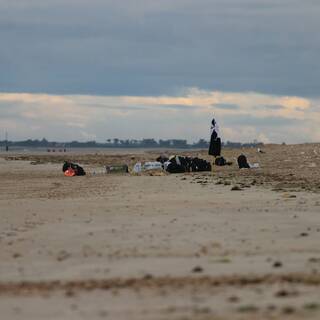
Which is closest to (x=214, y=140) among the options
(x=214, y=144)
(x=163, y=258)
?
(x=214, y=144)

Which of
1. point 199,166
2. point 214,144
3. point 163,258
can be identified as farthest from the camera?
point 214,144

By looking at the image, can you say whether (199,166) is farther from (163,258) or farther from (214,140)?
(163,258)

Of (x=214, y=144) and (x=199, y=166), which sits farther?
(x=214, y=144)

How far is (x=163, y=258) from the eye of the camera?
1038cm

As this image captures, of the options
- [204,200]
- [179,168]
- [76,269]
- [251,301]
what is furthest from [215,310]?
[179,168]

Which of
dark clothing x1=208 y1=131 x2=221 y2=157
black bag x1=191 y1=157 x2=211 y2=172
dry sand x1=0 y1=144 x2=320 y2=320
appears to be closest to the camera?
dry sand x1=0 y1=144 x2=320 y2=320

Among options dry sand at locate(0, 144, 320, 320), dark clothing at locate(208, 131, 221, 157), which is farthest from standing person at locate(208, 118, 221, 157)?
dry sand at locate(0, 144, 320, 320)

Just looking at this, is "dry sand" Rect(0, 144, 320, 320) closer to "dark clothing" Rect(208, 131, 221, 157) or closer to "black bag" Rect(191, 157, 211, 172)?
"black bag" Rect(191, 157, 211, 172)

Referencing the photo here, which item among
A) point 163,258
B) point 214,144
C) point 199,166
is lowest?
point 163,258

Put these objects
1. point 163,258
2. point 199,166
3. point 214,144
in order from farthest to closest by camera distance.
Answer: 1. point 214,144
2. point 199,166
3. point 163,258

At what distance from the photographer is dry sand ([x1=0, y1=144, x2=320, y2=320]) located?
7.59 meters

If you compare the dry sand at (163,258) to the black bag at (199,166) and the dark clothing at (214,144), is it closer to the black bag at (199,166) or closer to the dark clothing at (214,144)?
the black bag at (199,166)

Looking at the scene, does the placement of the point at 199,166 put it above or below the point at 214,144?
below

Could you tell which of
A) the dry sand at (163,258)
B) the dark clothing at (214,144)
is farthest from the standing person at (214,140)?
the dry sand at (163,258)
